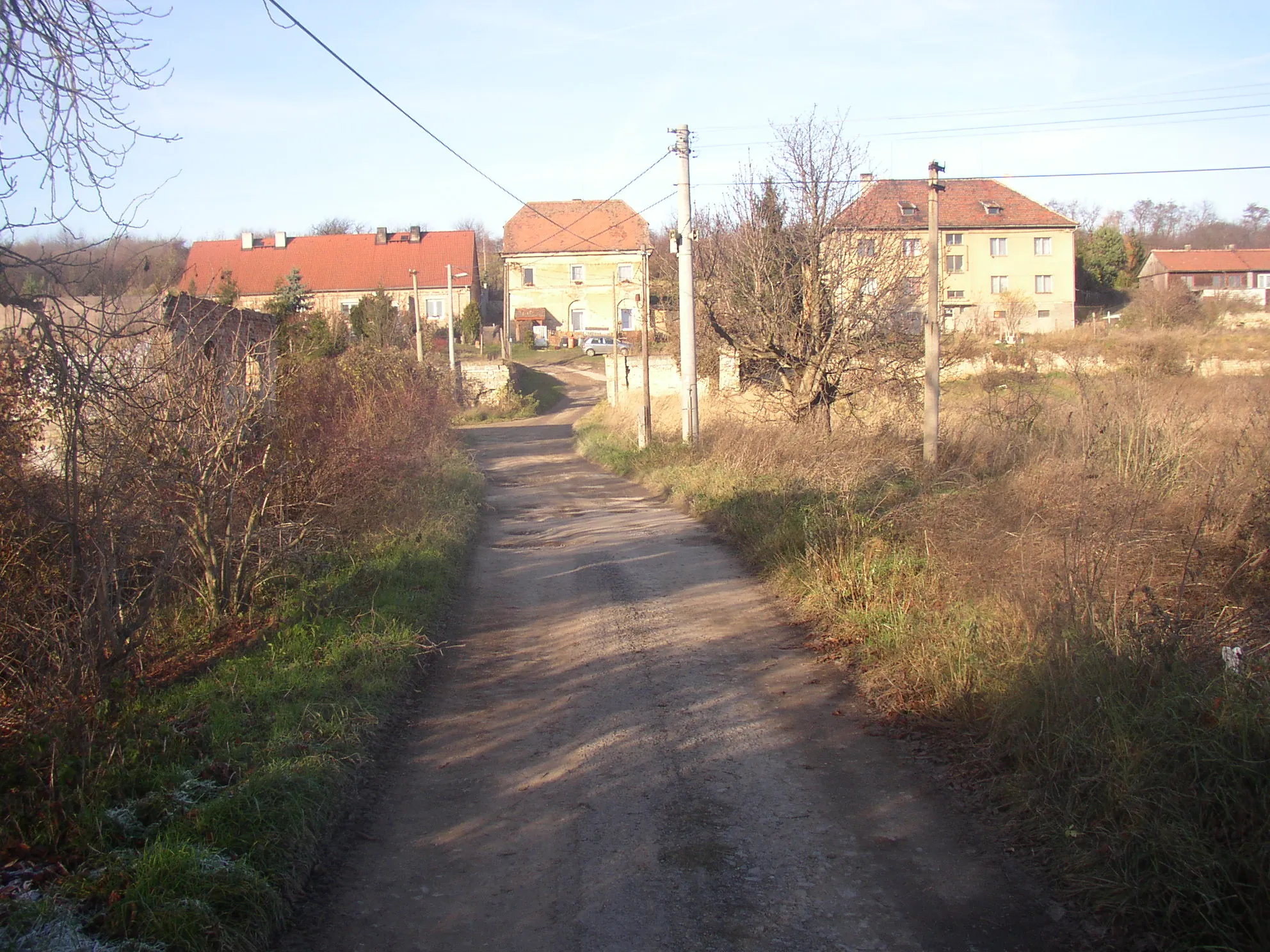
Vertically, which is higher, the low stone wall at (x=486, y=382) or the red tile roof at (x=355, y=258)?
the red tile roof at (x=355, y=258)

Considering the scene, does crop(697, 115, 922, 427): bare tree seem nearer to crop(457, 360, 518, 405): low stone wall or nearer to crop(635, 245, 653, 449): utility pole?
crop(635, 245, 653, 449): utility pole

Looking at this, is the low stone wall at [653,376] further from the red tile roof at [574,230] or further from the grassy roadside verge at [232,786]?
the red tile roof at [574,230]

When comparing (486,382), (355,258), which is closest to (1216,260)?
(486,382)

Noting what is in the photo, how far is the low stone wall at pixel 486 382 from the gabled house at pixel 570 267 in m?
17.0

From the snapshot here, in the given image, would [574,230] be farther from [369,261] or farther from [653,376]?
[653,376]

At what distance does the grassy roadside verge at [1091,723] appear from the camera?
343 cm

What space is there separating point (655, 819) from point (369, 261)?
205 ft

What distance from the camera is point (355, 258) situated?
205ft

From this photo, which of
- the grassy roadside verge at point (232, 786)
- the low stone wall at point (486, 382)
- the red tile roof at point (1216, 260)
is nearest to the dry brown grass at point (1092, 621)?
the grassy roadside verge at point (232, 786)

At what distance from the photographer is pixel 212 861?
3857mm

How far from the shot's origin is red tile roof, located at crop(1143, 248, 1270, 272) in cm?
6294

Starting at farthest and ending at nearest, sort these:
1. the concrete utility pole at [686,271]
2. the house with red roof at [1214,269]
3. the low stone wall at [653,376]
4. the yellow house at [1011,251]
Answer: the house with red roof at [1214,269]
the yellow house at [1011,251]
the low stone wall at [653,376]
the concrete utility pole at [686,271]

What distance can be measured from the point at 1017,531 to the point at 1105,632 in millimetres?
2657

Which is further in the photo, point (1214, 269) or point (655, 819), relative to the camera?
point (1214, 269)
